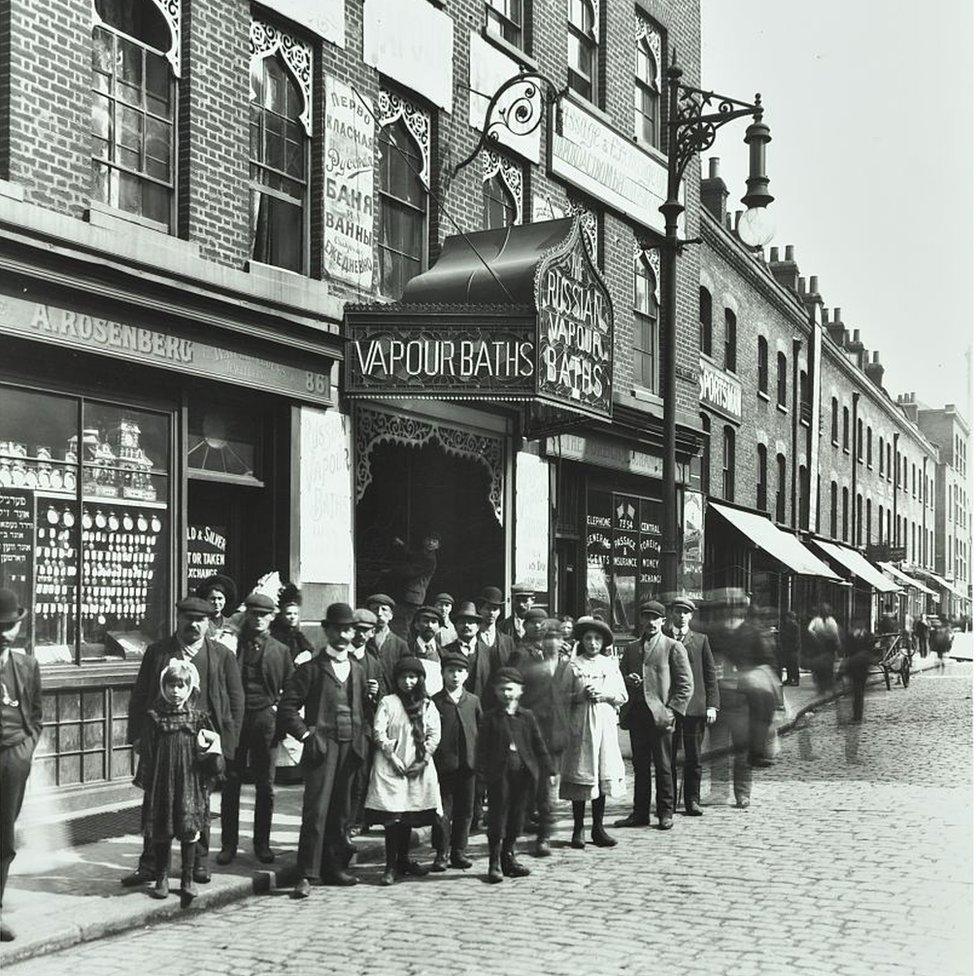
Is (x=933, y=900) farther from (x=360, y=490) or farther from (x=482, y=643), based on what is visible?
(x=360, y=490)

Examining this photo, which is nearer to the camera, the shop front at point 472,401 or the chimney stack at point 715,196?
the shop front at point 472,401

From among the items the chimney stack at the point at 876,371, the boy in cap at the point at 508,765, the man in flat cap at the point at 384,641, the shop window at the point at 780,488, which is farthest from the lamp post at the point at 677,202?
the chimney stack at the point at 876,371

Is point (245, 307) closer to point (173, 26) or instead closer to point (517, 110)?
point (173, 26)

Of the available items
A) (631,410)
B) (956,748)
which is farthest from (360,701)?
(631,410)

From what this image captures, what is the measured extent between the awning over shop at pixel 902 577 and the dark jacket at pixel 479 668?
31.5m

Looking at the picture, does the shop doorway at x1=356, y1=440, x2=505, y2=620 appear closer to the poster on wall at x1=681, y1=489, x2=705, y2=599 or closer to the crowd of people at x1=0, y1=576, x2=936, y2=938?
the crowd of people at x1=0, y1=576, x2=936, y2=938

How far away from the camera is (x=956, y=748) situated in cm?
1551

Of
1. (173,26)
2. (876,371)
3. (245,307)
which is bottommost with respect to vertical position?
(245,307)

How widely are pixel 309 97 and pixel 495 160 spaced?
4.06 meters

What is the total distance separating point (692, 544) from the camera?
2159 centimetres

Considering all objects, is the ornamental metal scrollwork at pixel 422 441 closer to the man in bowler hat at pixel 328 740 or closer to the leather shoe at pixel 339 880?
the man in bowler hat at pixel 328 740

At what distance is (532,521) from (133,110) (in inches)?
312

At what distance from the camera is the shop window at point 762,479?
30.0 metres

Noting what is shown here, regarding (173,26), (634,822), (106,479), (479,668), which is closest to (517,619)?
(479,668)
